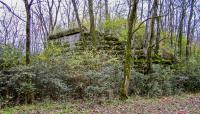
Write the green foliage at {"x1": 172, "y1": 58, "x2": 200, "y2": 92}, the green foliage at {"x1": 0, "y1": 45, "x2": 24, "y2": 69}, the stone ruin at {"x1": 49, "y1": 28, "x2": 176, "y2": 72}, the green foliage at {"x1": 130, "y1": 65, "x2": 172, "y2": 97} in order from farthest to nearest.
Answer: the stone ruin at {"x1": 49, "y1": 28, "x2": 176, "y2": 72}, the green foliage at {"x1": 172, "y1": 58, "x2": 200, "y2": 92}, the green foliage at {"x1": 130, "y1": 65, "x2": 172, "y2": 97}, the green foliage at {"x1": 0, "y1": 45, "x2": 24, "y2": 69}

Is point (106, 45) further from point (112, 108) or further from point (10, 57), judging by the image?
point (112, 108)

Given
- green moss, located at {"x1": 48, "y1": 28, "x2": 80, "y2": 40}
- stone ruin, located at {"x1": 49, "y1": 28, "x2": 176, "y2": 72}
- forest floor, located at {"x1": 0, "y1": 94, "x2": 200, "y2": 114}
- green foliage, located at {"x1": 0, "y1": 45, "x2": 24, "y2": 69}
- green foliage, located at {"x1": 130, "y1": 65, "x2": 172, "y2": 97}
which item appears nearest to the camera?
forest floor, located at {"x1": 0, "y1": 94, "x2": 200, "y2": 114}

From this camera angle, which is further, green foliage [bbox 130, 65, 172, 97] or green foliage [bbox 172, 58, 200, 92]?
green foliage [bbox 172, 58, 200, 92]

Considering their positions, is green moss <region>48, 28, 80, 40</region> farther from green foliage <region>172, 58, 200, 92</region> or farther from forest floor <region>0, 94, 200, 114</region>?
forest floor <region>0, 94, 200, 114</region>

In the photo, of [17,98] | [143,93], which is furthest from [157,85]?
[17,98]

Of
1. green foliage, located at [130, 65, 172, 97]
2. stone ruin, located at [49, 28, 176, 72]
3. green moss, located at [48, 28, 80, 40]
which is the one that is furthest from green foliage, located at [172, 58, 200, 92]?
green moss, located at [48, 28, 80, 40]

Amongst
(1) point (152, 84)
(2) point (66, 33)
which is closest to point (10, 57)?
(1) point (152, 84)

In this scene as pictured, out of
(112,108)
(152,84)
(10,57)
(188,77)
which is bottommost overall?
(112,108)

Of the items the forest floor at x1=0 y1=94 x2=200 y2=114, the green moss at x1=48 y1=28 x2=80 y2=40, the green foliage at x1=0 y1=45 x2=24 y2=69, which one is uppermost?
the green moss at x1=48 y1=28 x2=80 y2=40

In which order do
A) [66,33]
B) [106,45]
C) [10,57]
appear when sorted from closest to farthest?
1. [10,57]
2. [106,45]
3. [66,33]

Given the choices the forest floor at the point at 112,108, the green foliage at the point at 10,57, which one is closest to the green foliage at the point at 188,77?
the forest floor at the point at 112,108

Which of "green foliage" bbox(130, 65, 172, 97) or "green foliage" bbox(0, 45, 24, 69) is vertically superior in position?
"green foliage" bbox(0, 45, 24, 69)

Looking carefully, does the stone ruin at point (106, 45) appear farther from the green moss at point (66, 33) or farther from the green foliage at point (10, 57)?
the green foliage at point (10, 57)

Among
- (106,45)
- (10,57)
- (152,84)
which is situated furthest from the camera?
(106,45)
